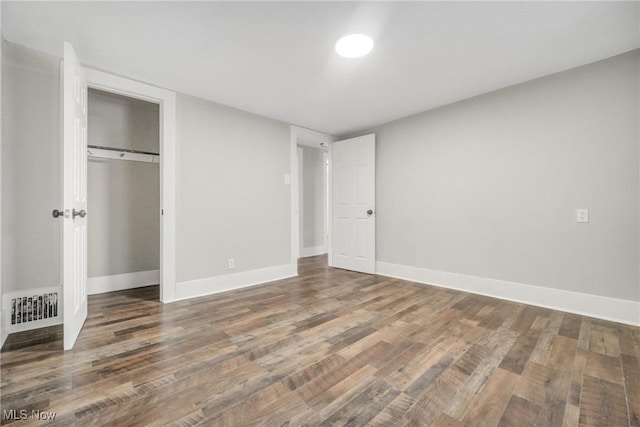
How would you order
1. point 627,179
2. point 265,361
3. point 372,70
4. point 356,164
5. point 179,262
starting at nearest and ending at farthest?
point 265,361, point 627,179, point 372,70, point 179,262, point 356,164

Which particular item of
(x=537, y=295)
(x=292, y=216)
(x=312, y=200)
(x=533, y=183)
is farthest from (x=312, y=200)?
(x=537, y=295)

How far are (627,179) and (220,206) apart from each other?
3.85 meters

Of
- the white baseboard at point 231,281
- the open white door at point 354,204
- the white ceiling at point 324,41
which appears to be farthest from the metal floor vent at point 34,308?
the open white door at point 354,204

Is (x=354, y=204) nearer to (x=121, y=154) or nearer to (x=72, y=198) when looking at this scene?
(x=121, y=154)

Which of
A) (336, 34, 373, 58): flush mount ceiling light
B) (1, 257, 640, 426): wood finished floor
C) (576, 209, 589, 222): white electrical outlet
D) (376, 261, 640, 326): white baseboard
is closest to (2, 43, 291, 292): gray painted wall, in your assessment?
(1, 257, 640, 426): wood finished floor

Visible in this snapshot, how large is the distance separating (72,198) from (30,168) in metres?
0.74

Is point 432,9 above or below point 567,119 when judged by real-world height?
above

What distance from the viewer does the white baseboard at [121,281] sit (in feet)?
10.1

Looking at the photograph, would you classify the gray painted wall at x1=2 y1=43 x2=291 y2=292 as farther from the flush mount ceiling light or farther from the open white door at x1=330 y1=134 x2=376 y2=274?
the flush mount ceiling light

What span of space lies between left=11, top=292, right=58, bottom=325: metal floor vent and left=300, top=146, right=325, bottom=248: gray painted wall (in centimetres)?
389

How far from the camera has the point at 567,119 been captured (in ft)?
8.26

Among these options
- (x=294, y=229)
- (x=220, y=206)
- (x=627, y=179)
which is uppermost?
(x=627, y=179)

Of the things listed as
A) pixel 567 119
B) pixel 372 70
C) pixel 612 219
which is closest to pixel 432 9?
pixel 372 70

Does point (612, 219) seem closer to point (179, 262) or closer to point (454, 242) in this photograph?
point (454, 242)
